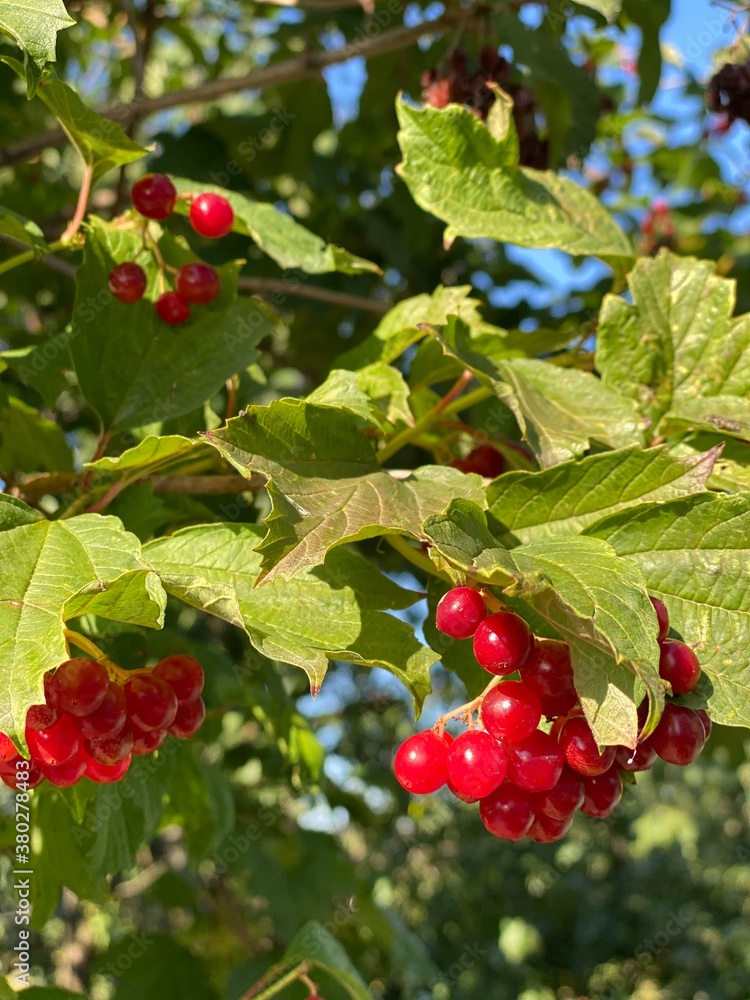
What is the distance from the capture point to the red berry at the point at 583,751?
1.00m

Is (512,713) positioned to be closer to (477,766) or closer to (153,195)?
(477,766)

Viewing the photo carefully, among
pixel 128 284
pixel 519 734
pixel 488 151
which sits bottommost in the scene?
pixel 519 734

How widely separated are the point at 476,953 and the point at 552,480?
5.13 meters

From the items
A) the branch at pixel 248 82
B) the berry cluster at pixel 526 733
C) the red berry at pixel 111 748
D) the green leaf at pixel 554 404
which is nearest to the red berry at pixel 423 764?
the berry cluster at pixel 526 733

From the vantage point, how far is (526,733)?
40.5 inches

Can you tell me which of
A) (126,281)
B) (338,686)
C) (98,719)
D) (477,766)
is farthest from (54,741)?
(338,686)

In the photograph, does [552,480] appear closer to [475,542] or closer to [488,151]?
[475,542]

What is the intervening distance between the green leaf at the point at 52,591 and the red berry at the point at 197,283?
54 cm

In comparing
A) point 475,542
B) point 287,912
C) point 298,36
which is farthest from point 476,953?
point 475,542

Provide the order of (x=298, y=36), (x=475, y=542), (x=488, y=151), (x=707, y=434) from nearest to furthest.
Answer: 1. (x=475, y=542)
2. (x=707, y=434)
3. (x=488, y=151)
4. (x=298, y=36)

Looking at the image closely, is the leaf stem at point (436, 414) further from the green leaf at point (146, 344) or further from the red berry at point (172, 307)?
the red berry at point (172, 307)

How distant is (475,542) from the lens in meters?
0.99

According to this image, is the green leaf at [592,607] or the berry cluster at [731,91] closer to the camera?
the green leaf at [592,607]

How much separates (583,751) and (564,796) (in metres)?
0.10
